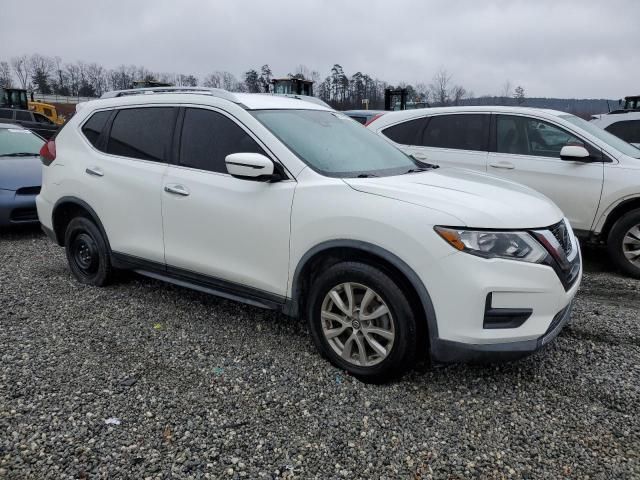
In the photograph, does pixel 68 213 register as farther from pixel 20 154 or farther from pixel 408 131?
pixel 408 131

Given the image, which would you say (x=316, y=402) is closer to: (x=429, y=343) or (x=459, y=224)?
(x=429, y=343)

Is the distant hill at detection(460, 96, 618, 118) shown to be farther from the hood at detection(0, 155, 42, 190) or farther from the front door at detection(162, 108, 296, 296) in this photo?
the hood at detection(0, 155, 42, 190)

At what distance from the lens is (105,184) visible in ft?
14.0

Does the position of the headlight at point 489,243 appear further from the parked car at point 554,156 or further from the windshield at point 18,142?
the windshield at point 18,142

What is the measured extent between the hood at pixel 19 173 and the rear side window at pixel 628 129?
8.44 metres

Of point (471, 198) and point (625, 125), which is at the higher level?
point (625, 125)

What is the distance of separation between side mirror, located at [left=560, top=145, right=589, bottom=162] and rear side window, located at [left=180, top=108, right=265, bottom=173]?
3.49 m

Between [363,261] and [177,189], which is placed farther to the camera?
[177,189]

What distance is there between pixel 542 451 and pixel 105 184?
3.71 meters

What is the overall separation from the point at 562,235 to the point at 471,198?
68cm

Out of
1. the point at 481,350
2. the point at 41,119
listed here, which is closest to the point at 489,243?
the point at 481,350

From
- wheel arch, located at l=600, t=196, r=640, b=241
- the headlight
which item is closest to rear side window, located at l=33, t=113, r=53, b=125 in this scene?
wheel arch, located at l=600, t=196, r=640, b=241

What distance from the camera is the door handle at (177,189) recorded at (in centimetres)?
371

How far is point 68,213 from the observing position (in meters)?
4.84
